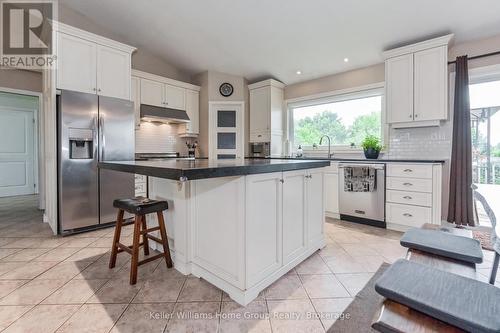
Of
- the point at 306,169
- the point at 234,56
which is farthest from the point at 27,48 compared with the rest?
the point at 306,169

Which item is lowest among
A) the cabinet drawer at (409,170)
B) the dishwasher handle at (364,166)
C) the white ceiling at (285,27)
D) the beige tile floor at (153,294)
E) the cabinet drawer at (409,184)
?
the beige tile floor at (153,294)

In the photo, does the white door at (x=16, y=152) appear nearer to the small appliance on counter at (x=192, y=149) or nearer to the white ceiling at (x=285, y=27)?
the white ceiling at (x=285, y=27)

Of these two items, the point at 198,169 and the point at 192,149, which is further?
the point at 192,149

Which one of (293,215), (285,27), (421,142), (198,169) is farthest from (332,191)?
(198,169)

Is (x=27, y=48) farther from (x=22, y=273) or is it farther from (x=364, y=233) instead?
(x=364, y=233)

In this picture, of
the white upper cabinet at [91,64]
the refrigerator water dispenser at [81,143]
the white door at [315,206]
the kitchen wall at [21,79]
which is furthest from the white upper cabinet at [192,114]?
the white door at [315,206]

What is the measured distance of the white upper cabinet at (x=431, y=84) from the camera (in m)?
3.04

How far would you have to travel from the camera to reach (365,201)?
3371 mm

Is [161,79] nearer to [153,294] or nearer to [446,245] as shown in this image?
[153,294]

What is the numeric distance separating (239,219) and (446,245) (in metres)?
1.12

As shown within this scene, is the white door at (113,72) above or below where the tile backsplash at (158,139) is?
above

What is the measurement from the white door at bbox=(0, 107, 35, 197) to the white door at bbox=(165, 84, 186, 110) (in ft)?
12.2

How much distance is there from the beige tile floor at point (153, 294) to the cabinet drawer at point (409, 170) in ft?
3.13

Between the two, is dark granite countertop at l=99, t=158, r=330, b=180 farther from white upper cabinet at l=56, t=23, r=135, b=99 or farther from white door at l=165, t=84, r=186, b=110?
white door at l=165, t=84, r=186, b=110
